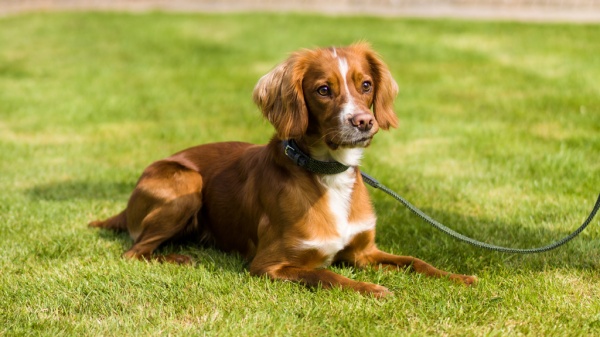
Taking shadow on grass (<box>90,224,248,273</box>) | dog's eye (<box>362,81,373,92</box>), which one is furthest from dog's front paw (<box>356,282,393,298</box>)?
dog's eye (<box>362,81,373,92</box>)

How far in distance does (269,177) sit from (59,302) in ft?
4.23

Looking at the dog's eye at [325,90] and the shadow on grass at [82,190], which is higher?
the dog's eye at [325,90]

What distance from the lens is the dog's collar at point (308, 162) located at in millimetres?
4070

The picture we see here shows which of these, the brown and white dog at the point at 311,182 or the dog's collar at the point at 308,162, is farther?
the dog's collar at the point at 308,162

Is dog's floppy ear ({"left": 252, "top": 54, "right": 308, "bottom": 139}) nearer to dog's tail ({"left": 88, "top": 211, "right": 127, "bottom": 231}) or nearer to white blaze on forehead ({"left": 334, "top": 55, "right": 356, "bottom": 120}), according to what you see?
white blaze on forehead ({"left": 334, "top": 55, "right": 356, "bottom": 120})

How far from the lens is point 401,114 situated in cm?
912

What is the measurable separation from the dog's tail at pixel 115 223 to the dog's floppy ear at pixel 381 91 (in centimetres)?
194

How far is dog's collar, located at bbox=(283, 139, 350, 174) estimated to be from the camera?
407 centimetres

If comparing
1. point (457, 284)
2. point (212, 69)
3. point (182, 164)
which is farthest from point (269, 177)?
point (212, 69)

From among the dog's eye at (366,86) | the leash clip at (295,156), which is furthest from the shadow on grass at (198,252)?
the dog's eye at (366,86)

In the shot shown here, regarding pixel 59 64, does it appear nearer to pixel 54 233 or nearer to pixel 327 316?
pixel 54 233

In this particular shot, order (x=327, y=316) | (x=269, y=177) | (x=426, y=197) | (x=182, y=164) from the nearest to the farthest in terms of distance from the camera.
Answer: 1. (x=327, y=316)
2. (x=269, y=177)
3. (x=182, y=164)
4. (x=426, y=197)

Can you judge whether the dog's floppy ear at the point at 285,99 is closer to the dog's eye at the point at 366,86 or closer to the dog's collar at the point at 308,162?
the dog's collar at the point at 308,162

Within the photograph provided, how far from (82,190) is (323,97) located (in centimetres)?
313
